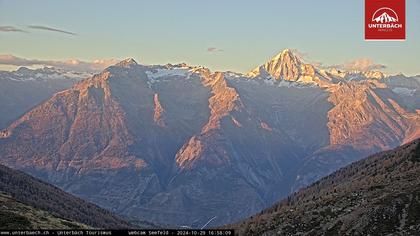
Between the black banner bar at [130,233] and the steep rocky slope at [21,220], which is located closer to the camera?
the black banner bar at [130,233]

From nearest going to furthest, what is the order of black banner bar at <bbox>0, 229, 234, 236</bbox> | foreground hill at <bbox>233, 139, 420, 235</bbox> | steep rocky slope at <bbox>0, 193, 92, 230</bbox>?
1. black banner bar at <bbox>0, 229, 234, 236</bbox>
2. steep rocky slope at <bbox>0, 193, 92, 230</bbox>
3. foreground hill at <bbox>233, 139, 420, 235</bbox>

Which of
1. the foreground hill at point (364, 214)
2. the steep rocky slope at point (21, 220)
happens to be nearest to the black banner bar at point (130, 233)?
the steep rocky slope at point (21, 220)

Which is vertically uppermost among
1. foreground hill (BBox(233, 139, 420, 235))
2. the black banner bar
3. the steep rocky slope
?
the black banner bar

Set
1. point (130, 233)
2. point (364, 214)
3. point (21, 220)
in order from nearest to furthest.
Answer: point (130, 233)
point (21, 220)
point (364, 214)

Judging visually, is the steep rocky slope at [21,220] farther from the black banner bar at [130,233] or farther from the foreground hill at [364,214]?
the foreground hill at [364,214]

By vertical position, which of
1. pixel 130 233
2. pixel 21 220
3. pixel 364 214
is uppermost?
pixel 130 233

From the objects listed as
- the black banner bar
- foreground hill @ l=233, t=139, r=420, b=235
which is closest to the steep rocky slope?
the black banner bar

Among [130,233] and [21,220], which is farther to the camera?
[21,220]

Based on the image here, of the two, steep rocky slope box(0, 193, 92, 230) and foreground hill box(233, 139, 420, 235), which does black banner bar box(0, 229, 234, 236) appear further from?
foreground hill box(233, 139, 420, 235)

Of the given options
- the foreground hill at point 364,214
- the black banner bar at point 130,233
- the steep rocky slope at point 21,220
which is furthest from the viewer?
the foreground hill at point 364,214

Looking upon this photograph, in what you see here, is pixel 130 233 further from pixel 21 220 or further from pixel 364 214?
pixel 364 214

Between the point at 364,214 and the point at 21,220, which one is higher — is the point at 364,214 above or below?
below

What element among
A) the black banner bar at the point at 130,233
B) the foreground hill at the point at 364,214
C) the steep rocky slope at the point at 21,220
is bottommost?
the foreground hill at the point at 364,214

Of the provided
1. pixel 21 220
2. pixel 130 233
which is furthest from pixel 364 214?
pixel 130 233
